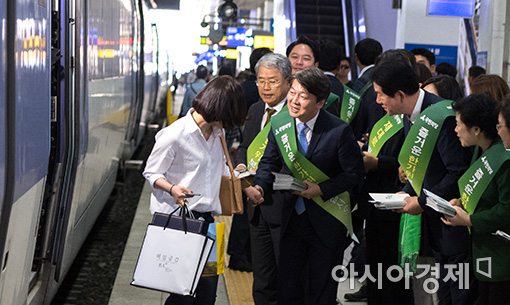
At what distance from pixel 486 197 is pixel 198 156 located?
1.49m

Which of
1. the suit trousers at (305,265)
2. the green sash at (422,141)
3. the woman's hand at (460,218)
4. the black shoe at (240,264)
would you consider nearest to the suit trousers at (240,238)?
the black shoe at (240,264)

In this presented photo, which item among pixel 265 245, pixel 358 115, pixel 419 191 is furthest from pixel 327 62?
pixel 419 191

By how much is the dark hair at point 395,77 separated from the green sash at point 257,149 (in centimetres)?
117

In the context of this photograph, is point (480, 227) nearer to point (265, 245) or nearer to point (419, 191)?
point (419, 191)

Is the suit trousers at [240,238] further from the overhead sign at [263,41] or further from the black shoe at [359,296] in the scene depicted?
the overhead sign at [263,41]

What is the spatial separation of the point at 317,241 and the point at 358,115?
4.90 feet

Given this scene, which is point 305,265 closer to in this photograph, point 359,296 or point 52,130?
point 359,296

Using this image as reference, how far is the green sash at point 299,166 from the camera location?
5.45 meters

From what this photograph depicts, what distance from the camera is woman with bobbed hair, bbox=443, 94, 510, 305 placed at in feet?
14.2

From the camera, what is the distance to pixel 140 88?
15773mm

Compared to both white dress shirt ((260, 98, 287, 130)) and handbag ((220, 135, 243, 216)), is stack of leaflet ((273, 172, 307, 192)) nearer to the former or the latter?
handbag ((220, 135, 243, 216))

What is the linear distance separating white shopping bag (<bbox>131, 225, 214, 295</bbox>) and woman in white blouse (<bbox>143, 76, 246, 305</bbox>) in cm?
22

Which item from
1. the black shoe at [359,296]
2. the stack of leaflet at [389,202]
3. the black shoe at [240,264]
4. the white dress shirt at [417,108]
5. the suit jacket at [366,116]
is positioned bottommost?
the black shoe at [240,264]

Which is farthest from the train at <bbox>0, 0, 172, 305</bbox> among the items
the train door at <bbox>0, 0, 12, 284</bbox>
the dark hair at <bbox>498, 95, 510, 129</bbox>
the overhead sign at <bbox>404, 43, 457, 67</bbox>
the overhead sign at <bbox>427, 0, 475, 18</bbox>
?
the overhead sign at <bbox>404, 43, 457, 67</bbox>
